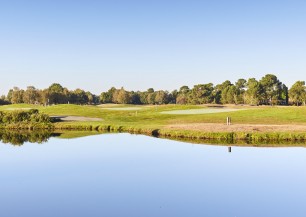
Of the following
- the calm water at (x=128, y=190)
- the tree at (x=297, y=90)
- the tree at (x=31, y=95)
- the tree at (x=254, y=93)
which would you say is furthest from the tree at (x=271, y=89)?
the calm water at (x=128, y=190)

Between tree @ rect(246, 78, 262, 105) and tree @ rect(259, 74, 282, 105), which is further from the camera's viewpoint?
tree @ rect(259, 74, 282, 105)

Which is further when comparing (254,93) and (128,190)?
(254,93)

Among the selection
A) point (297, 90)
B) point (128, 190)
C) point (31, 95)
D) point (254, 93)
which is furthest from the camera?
point (31, 95)

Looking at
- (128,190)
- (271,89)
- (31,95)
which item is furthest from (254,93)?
(128,190)

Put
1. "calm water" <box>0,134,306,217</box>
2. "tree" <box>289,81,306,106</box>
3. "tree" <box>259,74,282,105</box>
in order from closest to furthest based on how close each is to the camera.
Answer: "calm water" <box>0,134,306,217</box> < "tree" <box>289,81,306,106</box> < "tree" <box>259,74,282,105</box>

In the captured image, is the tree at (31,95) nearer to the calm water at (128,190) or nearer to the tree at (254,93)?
the tree at (254,93)

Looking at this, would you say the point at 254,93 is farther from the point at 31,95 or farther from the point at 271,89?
the point at 31,95

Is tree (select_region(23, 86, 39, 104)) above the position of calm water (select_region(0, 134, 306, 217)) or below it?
above

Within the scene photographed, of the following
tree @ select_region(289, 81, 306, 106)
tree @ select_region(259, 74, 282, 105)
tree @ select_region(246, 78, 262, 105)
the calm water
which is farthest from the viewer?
tree @ select_region(259, 74, 282, 105)

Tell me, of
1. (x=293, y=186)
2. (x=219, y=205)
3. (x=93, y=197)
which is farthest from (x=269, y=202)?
(x=93, y=197)

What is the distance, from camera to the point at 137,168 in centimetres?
3045

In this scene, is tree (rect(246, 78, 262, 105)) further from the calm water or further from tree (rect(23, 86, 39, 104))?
the calm water

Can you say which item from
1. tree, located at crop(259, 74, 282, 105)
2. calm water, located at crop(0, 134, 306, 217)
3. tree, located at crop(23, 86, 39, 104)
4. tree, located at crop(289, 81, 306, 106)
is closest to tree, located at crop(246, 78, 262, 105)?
tree, located at crop(259, 74, 282, 105)

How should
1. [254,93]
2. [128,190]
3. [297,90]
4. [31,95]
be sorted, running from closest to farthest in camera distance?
1. [128,190]
2. [297,90]
3. [254,93]
4. [31,95]
